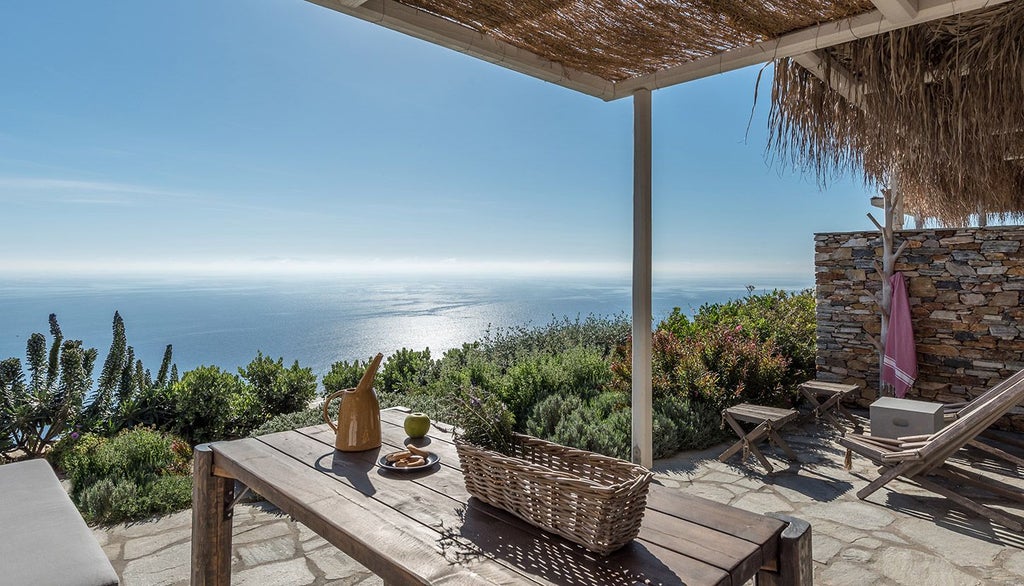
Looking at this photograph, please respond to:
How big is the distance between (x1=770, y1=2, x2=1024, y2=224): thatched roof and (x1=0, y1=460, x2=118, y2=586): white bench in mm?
3484

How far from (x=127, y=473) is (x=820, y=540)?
3.72m

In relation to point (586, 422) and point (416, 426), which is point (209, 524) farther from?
point (586, 422)

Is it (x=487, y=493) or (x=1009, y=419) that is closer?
(x=487, y=493)

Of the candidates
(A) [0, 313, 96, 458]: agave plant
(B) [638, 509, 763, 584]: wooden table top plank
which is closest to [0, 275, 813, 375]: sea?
(A) [0, 313, 96, 458]: agave plant

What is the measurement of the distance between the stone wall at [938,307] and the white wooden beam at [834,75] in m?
2.50

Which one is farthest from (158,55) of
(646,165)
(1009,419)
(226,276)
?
(1009,419)

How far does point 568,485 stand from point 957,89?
301 centimetres

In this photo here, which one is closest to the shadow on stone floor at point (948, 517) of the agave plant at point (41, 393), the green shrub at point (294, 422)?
the green shrub at point (294, 422)

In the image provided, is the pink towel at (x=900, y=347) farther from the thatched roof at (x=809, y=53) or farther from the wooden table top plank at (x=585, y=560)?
the wooden table top plank at (x=585, y=560)

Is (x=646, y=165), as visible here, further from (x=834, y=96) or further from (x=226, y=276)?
(x=226, y=276)

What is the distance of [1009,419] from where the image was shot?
4387 millimetres

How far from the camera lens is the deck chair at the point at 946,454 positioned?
279 centimetres

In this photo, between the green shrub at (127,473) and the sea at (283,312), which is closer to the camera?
the green shrub at (127,473)

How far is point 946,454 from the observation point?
3.00 meters
